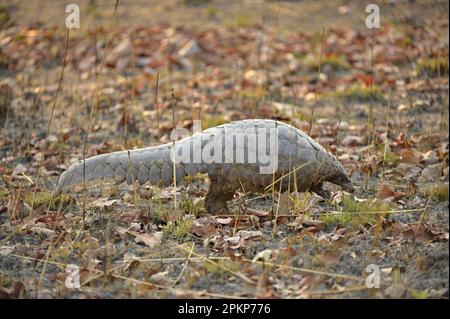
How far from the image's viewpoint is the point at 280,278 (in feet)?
10.7

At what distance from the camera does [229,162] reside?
151 inches

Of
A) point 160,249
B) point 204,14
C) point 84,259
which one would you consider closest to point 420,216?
point 160,249

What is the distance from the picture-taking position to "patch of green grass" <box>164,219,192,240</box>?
3.75m

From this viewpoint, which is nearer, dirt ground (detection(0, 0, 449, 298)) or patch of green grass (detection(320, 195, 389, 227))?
dirt ground (detection(0, 0, 449, 298))

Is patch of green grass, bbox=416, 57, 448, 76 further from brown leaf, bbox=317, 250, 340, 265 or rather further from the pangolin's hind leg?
brown leaf, bbox=317, 250, 340, 265

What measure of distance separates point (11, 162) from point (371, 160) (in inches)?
96.4

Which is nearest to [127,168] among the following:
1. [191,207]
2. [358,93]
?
[191,207]

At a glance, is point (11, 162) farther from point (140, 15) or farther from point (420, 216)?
point (140, 15)

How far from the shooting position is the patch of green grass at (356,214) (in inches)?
147

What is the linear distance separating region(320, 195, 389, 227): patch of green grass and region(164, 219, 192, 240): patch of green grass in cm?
68

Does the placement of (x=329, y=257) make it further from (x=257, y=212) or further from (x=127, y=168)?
(x=127, y=168)

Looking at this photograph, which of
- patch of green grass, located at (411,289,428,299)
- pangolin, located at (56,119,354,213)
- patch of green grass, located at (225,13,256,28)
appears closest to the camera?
patch of green grass, located at (411,289,428,299)

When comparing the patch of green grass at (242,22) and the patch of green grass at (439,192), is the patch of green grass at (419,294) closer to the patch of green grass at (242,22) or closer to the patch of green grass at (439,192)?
the patch of green grass at (439,192)

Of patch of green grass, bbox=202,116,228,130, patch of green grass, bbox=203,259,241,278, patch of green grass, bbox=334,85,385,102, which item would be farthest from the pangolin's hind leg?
patch of green grass, bbox=334,85,385,102
